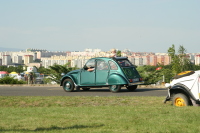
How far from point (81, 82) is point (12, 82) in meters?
8.54

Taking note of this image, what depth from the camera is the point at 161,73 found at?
23688mm

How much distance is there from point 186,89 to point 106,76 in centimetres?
693

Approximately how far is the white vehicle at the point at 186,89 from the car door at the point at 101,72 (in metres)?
6.41

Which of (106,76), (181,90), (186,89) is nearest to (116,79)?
(106,76)

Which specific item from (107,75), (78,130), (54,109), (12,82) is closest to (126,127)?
(78,130)

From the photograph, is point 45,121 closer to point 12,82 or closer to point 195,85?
point 195,85

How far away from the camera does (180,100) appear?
1109 cm

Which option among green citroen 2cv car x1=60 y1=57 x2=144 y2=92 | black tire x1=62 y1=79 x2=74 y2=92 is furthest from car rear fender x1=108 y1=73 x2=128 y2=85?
black tire x1=62 y1=79 x2=74 y2=92

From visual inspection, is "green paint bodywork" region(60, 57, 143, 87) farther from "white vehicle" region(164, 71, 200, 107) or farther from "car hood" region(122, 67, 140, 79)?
"white vehicle" region(164, 71, 200, 107)

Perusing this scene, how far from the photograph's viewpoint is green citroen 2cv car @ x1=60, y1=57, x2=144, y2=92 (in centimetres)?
1720

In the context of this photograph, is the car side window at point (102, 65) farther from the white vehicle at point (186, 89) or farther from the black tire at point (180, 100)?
the black tire at point (180, 100)

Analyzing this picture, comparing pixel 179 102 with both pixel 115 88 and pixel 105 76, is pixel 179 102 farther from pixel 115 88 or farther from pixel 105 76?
pixel 105 76

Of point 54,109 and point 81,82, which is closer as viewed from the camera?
point 54,109

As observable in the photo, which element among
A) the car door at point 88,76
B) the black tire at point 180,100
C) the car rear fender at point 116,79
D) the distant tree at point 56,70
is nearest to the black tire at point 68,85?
the car door at point 88,76
